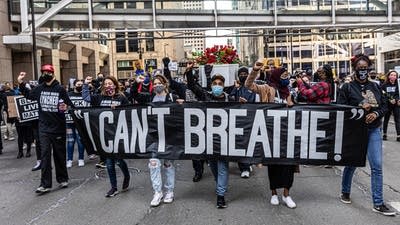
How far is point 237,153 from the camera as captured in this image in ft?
21.6

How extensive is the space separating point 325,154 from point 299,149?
0.35 m

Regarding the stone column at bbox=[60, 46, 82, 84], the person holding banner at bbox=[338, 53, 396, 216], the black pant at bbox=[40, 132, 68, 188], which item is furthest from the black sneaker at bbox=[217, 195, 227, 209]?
the stone column at bbox=[60, 46, 82, 84]

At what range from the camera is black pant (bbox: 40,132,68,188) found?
7531mm

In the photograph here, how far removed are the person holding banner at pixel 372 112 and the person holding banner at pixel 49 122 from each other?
446cm

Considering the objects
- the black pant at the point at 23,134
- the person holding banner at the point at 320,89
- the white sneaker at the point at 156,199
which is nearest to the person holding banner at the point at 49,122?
the white sneaker at the point at 156,199

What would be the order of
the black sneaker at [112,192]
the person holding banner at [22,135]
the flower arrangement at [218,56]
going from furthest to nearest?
the person holding banner at [22,135] < the flower arrangement at [218,56] < the black sneaker at [112,192]

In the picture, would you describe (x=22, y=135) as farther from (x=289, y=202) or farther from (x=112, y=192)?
(x=289, y=202)

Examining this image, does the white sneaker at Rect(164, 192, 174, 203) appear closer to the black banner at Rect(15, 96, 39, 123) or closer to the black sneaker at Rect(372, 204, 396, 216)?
the black sneaker at Rect(372, 204, 396, 216)

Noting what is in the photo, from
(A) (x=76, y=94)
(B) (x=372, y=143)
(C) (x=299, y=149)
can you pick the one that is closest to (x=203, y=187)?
(C) (x=299, y=149)

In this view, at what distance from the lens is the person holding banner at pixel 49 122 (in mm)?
7562

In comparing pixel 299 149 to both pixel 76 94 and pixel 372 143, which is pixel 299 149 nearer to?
pixel 372 143

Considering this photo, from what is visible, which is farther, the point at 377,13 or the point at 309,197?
the point at 377,13

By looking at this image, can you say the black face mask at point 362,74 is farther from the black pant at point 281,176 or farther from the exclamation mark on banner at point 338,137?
the black pant at point 281,176

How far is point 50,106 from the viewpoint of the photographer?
25.0ft
